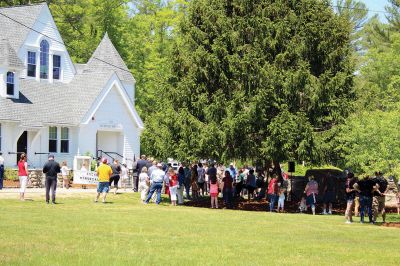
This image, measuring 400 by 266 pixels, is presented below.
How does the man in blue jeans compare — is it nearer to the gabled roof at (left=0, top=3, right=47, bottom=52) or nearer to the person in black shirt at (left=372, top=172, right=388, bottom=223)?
the person in black shirt at (left=372, top=172, right=388, bottom=223)

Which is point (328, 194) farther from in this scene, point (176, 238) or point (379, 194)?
point (176, 238)

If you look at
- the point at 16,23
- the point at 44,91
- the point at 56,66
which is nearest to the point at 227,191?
the point at 44,91

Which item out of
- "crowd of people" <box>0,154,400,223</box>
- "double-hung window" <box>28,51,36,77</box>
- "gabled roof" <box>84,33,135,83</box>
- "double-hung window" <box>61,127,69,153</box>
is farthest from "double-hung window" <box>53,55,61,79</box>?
"crowd of people" <box>0,154,400,223</box>

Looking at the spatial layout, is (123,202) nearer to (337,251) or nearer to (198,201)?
(198,201)

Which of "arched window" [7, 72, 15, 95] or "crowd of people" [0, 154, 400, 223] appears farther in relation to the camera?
→ "arched window" [7, 72, 15, 95]

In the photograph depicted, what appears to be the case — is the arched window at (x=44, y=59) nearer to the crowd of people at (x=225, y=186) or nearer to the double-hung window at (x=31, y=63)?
the double-hung window at (x=31, y=63)

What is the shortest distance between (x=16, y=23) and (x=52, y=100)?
5.35 meters

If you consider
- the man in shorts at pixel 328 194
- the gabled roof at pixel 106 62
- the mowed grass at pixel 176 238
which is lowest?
the mowed grass at pixel 176 238

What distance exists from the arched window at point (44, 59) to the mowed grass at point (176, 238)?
20.9 m

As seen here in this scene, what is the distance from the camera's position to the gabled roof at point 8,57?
44669 millimetres

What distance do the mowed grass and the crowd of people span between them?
5.28ft

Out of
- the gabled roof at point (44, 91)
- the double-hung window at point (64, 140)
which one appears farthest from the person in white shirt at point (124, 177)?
the gabled roof at point (44, 91)

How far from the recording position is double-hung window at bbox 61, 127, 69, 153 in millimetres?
48062

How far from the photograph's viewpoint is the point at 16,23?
48562 millimetres
